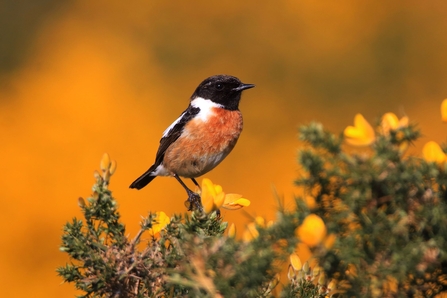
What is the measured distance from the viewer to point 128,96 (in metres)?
9.23

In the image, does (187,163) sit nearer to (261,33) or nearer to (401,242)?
(401,242)

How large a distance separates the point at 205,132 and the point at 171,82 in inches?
174

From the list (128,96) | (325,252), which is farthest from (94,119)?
(325,252)

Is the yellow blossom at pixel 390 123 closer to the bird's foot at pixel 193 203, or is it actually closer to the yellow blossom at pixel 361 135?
the yellow blossom at pixel 361 135

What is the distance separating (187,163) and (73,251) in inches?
143

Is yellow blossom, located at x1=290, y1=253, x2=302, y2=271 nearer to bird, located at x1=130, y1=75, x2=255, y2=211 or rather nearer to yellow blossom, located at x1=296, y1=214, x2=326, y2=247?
yellow blossom, located at x1=296, y1=214, x2=326, y2=247

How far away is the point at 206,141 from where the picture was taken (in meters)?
5.07

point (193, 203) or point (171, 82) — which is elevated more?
point (171, 82)

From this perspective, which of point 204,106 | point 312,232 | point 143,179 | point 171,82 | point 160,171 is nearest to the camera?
point 312,232

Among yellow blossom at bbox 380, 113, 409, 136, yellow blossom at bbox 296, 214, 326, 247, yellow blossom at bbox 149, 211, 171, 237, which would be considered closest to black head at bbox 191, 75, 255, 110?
yellow blossom at bbox 149, 211, 171, 237

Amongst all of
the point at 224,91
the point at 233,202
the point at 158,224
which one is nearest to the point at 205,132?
the point at 224,91

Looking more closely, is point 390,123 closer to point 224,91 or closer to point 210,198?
point 210,198

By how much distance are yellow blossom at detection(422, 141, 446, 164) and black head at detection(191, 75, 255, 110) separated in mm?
4024

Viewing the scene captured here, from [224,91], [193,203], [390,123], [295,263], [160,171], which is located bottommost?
[295,263]
